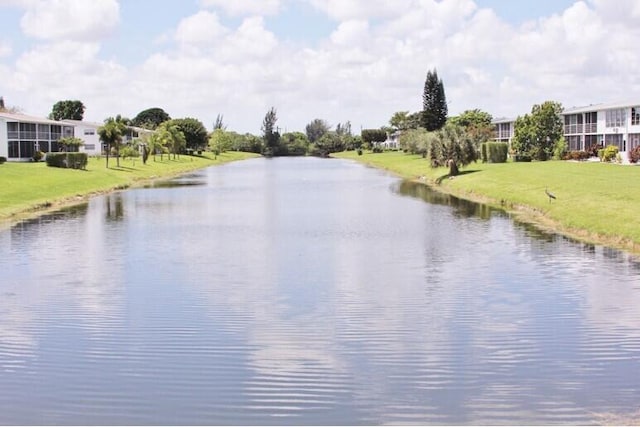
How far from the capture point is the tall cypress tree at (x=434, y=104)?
147 meters

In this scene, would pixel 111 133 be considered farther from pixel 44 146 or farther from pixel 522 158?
pixel 522 158

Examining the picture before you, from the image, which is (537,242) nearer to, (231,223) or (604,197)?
(604,197)

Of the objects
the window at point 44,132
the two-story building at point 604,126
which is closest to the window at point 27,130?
the window at point 44,132

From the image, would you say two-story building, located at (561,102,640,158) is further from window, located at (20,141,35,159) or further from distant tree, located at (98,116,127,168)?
window, located at (20,141,35,159)

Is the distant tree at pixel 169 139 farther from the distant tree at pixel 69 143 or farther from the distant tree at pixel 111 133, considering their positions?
the distant tree at pixel 111 133

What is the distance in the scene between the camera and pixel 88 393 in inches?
566

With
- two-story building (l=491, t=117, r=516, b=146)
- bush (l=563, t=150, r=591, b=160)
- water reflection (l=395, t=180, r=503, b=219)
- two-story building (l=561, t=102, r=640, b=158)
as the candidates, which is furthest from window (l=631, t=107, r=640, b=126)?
two-story building (l=491, t=117, r=516, b=146)

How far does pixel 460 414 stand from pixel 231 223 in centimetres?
3098

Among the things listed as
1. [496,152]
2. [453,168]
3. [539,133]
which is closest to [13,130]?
[453,168]

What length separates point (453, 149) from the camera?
255 ft

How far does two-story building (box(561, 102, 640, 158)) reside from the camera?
88.1 metres

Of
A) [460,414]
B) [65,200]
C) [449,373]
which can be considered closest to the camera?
[460,414]

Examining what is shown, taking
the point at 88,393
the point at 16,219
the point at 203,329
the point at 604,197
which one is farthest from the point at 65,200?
the point at 88,393

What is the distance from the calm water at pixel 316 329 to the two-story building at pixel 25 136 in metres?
68.4
